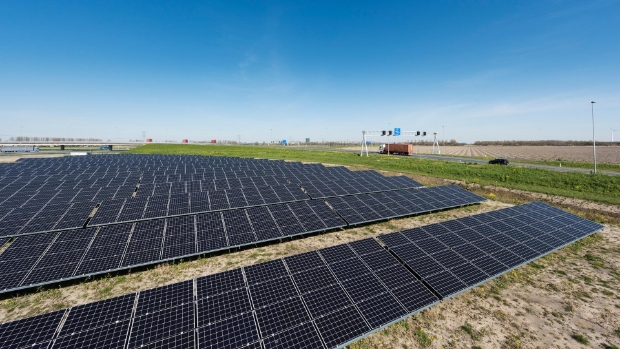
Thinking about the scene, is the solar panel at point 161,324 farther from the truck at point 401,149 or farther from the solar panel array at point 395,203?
the truck at point 401,149

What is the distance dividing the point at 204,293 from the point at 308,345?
3850 mm

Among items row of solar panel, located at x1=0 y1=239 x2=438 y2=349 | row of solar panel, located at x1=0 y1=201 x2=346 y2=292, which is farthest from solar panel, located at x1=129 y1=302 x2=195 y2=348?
row of solar panel, located at x1=0 y1=201 x2=346 y2=292

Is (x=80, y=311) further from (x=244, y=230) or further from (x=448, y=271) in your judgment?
(x=448, y=271)

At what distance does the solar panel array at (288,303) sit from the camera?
20.9 feet

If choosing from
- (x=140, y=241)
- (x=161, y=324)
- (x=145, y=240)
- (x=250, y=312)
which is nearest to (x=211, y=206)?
(x=145, y=240)

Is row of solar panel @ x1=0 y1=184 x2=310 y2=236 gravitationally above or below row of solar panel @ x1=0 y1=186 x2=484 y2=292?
above

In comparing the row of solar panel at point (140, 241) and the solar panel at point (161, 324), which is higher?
the row of solar panel at point (140, 241)

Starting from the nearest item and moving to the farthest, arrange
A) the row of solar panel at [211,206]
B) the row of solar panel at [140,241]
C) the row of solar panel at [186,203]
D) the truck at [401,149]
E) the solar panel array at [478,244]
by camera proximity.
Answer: the solar panel array at [478,244] → the row of solar panel at [140,241] → the row of solar panel at [211,206] → the row of solar panel at [186,203] → the truck at [401,149]

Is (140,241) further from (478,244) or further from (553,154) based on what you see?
(553,154)

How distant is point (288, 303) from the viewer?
7738mm

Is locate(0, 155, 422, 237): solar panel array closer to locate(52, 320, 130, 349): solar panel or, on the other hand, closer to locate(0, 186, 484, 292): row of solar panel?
locate(0, 186, 484, 292): row of solar panel

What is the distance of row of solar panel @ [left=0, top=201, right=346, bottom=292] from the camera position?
403 inches

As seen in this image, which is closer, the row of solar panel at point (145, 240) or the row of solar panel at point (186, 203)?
the row of solar panel at point (145, 240)


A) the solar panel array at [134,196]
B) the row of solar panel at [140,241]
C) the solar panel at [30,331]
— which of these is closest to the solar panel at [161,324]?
the solar panel at [30,331]
